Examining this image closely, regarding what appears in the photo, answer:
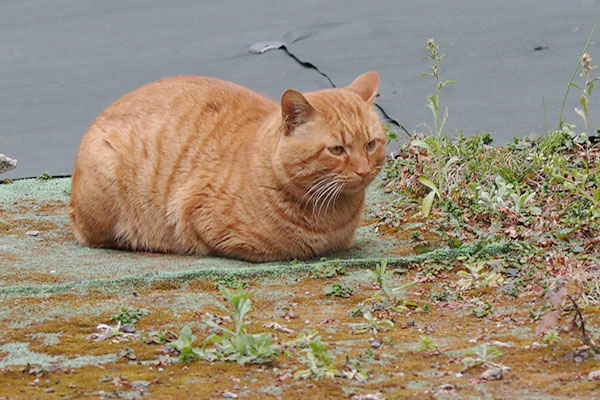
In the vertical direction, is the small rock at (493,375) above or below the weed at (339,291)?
above

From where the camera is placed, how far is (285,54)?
6863 millimetres

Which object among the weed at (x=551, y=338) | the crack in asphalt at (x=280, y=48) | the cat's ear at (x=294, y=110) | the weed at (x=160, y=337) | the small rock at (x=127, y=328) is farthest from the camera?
the crack in asphalt at (x=280, y=48)

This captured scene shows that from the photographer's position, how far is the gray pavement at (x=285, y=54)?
6.34 metres

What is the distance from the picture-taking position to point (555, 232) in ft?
14.6

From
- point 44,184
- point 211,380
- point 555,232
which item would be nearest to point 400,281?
point 555,232

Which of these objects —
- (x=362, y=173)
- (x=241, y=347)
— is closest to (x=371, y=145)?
(x=362, y=173)

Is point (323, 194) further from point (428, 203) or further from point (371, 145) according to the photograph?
point (428, 203)

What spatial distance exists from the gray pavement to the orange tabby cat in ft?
5.00

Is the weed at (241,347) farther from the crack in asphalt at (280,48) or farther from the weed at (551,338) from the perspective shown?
the crack in asphalt at (280,48)

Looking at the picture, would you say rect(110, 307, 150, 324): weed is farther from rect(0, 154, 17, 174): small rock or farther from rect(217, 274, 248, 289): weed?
rect(0, 154, 17, 174): small rock

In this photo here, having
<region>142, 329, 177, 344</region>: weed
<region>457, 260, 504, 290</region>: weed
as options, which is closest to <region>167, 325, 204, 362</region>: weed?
<region>142, 329, 177, 344</region>: weed

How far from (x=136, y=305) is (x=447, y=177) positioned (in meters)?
2.33

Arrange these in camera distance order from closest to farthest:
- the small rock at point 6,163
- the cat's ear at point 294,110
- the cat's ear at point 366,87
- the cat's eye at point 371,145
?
the cat's ear at point 294,110 → the cat's eye at point 371,145 → the cat's ear at point 366,87 → the small rock at point 6,163

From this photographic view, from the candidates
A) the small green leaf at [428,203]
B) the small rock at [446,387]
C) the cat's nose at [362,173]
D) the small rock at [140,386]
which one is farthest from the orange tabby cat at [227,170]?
the small rock at [140,386]
